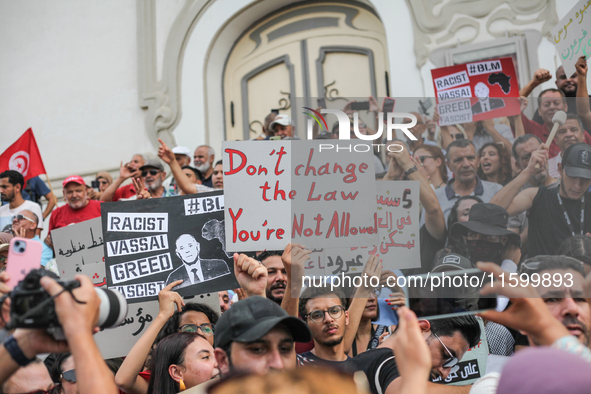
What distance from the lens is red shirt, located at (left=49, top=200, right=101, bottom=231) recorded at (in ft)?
20.4

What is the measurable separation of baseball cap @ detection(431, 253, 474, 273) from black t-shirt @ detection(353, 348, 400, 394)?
422 mm

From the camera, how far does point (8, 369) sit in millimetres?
1843

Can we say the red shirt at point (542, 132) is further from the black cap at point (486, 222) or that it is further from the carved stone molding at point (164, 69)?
the carved stone molding at point (164, 69)

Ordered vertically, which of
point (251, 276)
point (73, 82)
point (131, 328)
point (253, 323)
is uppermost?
point (73, 82)

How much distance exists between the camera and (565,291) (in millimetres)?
2414

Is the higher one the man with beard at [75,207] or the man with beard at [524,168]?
the man with beard at [75,207]

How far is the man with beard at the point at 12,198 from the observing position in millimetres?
6512

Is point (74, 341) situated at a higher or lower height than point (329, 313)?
higher

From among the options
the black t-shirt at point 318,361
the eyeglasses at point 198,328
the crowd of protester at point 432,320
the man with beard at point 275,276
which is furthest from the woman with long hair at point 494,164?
the eyeglasses at point 198,328

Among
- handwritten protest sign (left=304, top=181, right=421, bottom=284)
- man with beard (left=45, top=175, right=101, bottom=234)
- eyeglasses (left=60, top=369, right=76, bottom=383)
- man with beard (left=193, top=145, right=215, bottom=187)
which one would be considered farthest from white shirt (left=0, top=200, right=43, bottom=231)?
handwritten protest sign (left=304, top=181, right=421, bottom=284)

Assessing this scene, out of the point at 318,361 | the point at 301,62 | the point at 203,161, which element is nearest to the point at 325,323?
the point at 318,361

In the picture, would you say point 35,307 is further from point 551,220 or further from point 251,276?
point 551,220

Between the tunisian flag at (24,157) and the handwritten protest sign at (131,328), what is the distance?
4152mm

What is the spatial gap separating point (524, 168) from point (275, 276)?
156 cm
